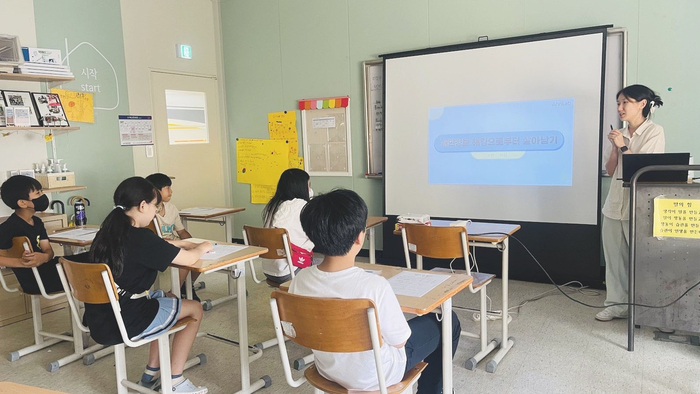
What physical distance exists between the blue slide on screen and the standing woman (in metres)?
0.68

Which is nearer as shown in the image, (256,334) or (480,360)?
(480,360)

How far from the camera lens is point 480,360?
281 cm

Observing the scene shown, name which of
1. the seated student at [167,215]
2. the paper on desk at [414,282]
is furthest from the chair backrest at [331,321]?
the seated student at [167,215]

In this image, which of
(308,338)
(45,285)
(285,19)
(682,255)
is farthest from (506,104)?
(45,285)

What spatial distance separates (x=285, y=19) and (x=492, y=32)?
2324 millimetres

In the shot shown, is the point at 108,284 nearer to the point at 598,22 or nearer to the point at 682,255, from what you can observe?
the point at 682,255

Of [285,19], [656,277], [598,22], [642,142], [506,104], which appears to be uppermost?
[285,19]

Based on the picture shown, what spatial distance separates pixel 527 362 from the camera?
279cm

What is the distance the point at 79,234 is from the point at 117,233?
1.40 m

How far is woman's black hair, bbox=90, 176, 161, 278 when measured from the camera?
85.8 inches

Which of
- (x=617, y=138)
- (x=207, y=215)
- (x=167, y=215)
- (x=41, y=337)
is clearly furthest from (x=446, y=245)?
(x=41, y=337)

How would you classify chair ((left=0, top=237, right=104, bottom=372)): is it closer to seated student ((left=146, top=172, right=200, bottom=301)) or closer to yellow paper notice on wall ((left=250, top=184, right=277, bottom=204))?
seated student ((left=146, top=172, right=200, bottom=301))

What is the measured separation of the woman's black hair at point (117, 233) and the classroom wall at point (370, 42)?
314 cm

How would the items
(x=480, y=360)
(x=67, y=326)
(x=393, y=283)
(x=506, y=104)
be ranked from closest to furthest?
1. (x=393, y=283)
2. (x=480, y=360)
3. (x=67, y=326)
4. (x=506, y=104)
